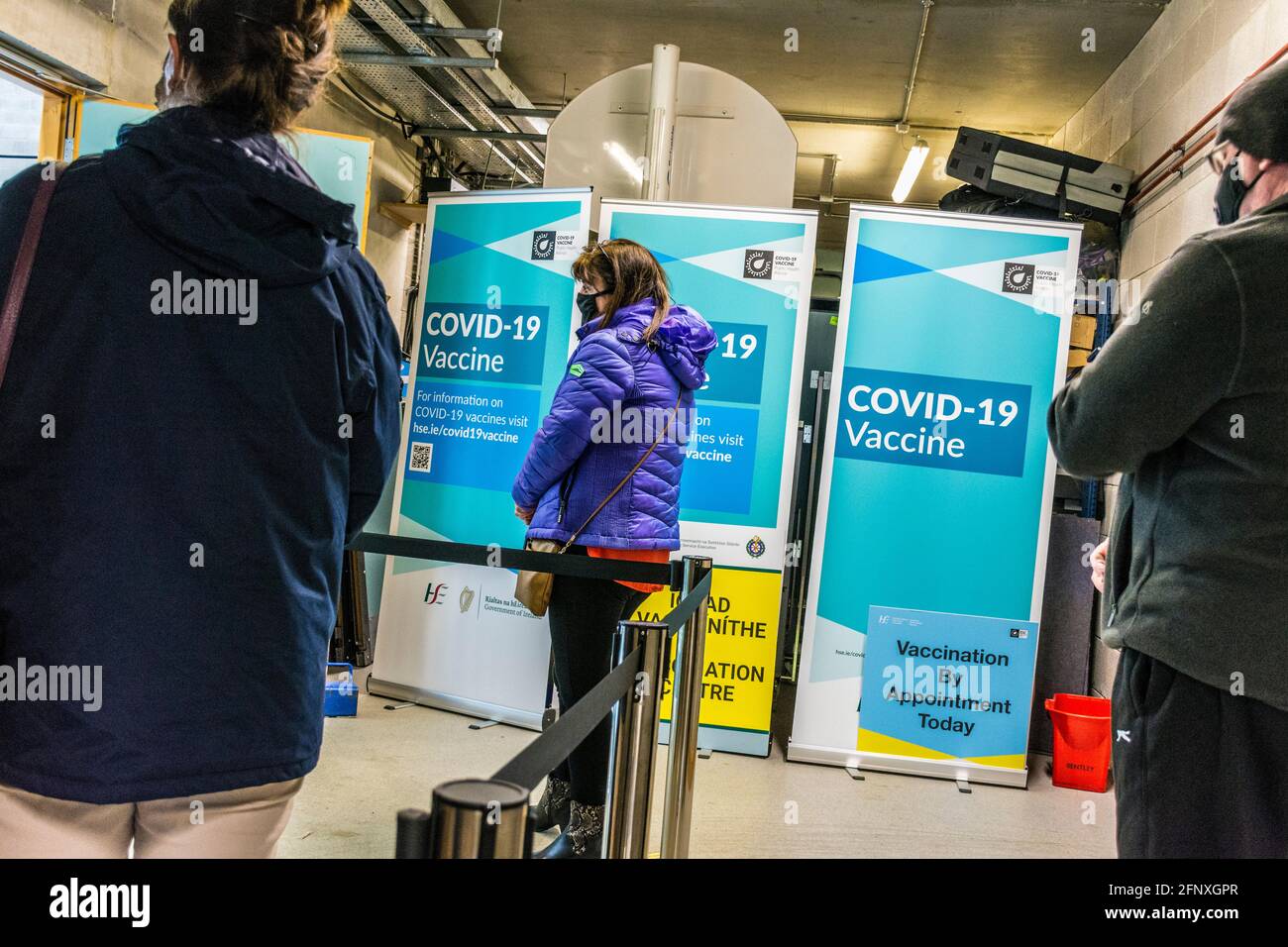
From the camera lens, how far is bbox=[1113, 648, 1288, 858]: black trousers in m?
1.16

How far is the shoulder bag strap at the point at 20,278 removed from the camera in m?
0.92

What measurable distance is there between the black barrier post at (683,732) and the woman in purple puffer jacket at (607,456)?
0.50 metres

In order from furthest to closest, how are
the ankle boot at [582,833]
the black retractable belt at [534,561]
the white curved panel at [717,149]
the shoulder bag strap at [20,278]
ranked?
the white curved panel at [717,149]
the ankle boot at [582,833]
the black retractable belt at [534,561]
the shoulder bag strap at [20,278]

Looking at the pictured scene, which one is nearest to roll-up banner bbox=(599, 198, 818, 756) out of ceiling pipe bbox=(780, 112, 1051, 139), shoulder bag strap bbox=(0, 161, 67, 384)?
shoulder bag strap bbox=(0, 161, 67, 384)

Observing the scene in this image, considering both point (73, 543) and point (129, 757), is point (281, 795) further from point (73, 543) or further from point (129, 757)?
point (73, 543)

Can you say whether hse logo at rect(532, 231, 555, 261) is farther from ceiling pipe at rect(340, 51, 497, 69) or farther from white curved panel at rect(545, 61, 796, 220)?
ceiling pipe at rect(340, 51, 497, 69)

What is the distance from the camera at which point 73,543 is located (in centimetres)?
92

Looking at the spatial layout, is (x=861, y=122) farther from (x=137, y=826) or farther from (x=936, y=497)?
(x=137, y=826)

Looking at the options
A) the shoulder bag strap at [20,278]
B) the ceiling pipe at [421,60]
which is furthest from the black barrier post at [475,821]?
the ceiling pipe at [421,60]

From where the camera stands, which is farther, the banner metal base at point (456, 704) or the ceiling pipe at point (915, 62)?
the ceiling pipe at point (915, 62)

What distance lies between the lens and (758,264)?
3928 mm

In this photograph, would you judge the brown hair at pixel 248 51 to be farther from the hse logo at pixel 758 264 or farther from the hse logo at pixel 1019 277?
the hse logo at pixel 1019 277

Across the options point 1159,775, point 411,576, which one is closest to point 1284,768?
point 1159,775

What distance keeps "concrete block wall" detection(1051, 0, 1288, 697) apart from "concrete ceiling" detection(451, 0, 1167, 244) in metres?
0.32
